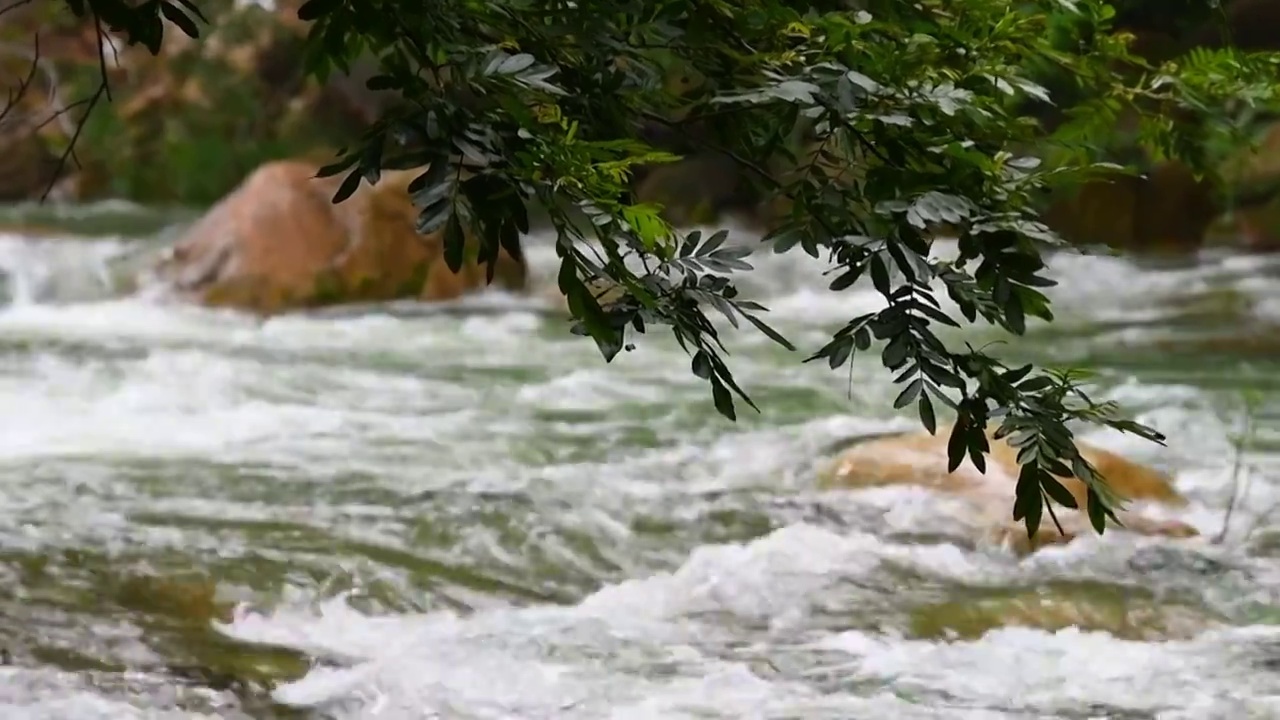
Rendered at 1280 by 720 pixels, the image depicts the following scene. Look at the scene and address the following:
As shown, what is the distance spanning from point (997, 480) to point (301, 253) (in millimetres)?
5394

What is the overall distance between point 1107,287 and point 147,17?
8.57 metres

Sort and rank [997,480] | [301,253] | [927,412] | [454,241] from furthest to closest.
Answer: [301,253] → [997,480] → [927,412] → [454,241]

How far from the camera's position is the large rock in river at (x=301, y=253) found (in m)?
8.05

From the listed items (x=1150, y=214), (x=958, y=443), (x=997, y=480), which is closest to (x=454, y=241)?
(x=958, y=443)

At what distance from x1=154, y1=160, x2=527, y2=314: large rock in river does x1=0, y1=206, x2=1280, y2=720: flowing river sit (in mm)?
1772

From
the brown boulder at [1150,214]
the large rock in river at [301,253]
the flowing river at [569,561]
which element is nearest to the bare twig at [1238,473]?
the flowing river at [569,561]

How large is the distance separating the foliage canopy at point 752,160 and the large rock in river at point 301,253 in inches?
255

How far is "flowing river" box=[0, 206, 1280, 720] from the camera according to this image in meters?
2.68

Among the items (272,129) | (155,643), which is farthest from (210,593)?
(272,129)

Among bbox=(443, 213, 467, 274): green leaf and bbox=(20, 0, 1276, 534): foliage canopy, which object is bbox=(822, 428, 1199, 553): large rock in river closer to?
bbox=(20, 0, 1276, 534): foliage canopy

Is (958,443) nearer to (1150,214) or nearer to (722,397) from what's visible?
(722,397)

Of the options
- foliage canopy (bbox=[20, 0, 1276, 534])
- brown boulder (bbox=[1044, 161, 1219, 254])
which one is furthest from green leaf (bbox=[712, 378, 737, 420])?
brown boulder (bbox=[1044, 161, 1219, 254])

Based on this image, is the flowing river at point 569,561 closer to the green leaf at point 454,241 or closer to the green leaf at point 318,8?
the green leaf at point 454,241

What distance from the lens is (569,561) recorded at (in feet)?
11.4
